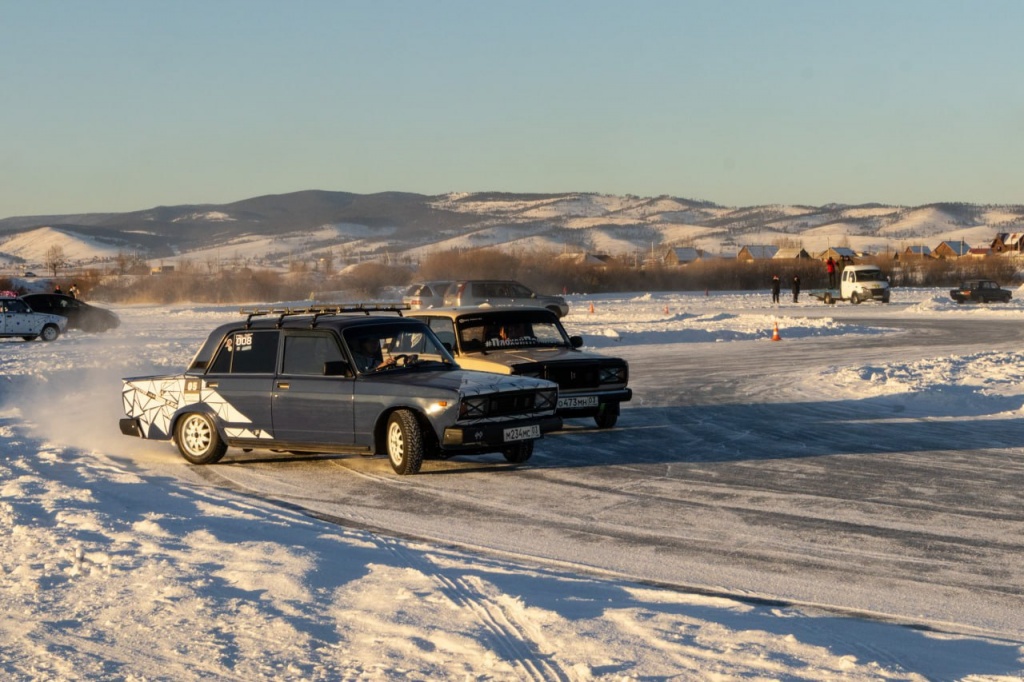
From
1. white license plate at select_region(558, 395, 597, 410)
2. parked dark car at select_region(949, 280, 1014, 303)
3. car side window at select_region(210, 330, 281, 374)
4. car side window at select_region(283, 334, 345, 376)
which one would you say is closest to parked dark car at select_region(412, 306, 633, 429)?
white license plate at select_region(558, 395, 597, 410)

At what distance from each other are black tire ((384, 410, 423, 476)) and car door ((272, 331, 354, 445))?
1.49 ft

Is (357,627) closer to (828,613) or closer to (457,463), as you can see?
(828,613)

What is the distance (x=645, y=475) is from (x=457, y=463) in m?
2.13

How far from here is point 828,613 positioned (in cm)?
693

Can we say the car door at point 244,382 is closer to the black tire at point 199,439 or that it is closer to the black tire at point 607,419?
the black tire at point 199,439

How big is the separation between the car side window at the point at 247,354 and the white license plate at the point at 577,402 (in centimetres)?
366

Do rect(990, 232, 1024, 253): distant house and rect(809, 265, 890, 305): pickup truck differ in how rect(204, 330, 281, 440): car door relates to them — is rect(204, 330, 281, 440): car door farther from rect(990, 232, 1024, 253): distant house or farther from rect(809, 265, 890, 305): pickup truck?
rect(990, 232, 1024, 253): distant house

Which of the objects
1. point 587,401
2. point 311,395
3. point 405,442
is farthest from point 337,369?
point 587,401

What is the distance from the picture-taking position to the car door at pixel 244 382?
12703mm

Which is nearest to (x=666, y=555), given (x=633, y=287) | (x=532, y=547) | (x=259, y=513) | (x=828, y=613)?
(x=532, y=547)

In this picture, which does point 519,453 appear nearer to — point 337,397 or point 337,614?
point 337,397

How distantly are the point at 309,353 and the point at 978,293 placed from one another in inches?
2049

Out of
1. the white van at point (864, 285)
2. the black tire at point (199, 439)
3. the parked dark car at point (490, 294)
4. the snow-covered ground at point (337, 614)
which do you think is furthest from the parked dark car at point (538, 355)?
the white van at point (864, 285)

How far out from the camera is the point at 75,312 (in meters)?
42.1
